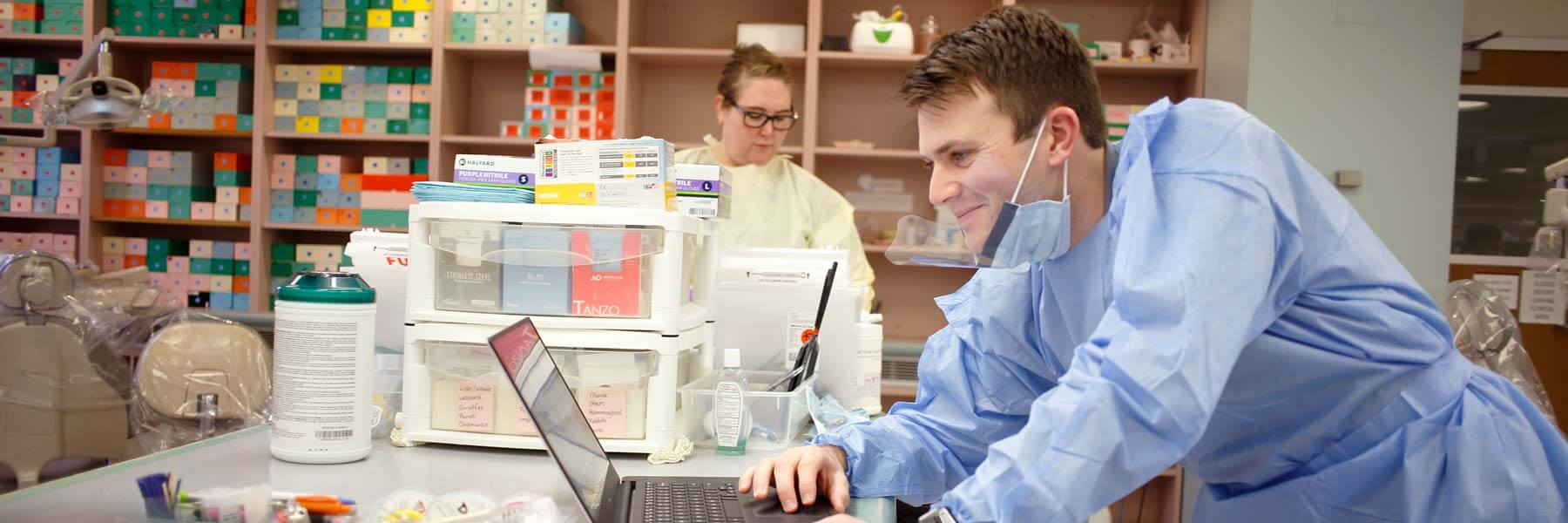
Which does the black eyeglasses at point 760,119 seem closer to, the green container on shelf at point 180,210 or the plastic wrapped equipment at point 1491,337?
the plastic wrapped equipment at point 1491,337

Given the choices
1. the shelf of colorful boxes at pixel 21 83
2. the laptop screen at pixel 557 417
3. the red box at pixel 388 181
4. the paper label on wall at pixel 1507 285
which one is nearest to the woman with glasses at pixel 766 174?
the red box at pixel 388 181

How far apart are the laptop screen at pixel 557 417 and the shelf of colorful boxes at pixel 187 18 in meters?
3.70

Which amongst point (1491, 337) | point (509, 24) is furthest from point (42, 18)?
point (1491, 337)

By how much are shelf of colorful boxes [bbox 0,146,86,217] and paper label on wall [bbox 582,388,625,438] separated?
3.80 m

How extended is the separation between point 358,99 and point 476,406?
9.92ft

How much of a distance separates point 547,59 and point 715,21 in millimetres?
763

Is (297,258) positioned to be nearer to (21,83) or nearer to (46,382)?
(21,83)

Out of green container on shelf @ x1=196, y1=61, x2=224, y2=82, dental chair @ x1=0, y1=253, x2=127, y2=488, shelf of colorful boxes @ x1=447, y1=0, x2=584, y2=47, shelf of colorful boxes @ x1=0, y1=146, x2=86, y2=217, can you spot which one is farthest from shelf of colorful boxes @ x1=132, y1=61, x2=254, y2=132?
dental chair @ x1=0, y1=253, x2=127, y2=488

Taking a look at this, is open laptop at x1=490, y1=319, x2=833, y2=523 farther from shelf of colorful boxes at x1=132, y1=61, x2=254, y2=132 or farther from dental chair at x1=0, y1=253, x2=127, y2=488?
shelf of colorful boxes at x1=132, y1=61, x2=254, y2=132

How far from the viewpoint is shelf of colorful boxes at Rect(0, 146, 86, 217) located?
421 cm

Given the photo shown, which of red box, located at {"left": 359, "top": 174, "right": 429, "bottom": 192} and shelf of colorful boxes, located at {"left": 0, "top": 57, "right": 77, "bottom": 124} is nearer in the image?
red box, located at {"left": 359, "top": 174, "right": 429, "bottom": 192}

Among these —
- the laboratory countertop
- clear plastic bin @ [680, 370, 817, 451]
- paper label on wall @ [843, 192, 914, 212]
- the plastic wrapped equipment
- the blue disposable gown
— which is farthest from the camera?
paper label on wall @ [843, 192, 914, 212]

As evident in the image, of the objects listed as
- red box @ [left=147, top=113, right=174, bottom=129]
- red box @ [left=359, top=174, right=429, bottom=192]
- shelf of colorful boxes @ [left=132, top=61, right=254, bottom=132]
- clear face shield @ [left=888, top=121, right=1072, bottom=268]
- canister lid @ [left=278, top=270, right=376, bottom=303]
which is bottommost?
canister lid @ [left=278, top=270, right=376, bottom=303]

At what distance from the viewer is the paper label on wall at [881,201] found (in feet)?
14.2
